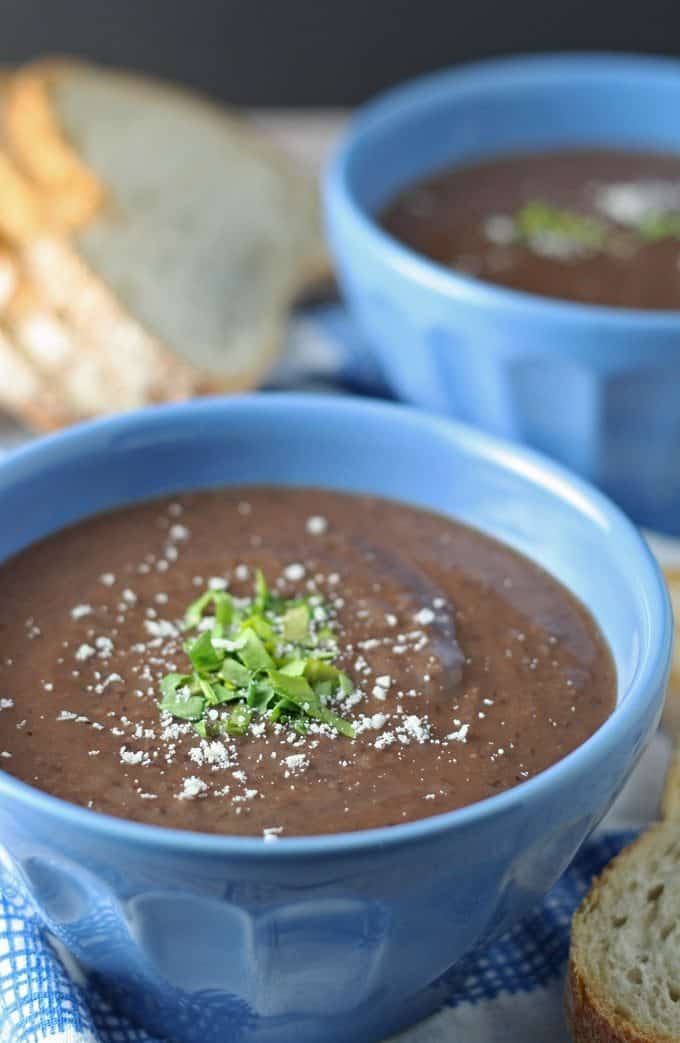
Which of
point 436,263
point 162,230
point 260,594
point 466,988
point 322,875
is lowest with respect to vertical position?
point 466,988

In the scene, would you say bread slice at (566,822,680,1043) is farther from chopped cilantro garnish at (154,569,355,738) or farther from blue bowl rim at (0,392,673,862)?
chopped cilantro garnish at (154,569,355,738)

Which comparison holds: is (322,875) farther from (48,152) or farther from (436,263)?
(48,152)

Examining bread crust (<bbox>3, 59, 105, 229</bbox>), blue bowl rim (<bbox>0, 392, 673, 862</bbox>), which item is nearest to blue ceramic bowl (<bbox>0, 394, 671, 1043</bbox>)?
blue bowl rim (<bbox>0, 392, 673, 862</bbox>)

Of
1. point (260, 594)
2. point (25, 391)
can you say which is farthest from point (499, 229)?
point (260, 594)

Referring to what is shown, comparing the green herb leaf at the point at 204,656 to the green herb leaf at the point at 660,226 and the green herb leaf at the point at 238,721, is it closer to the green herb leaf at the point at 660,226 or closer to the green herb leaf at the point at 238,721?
the green herb leaf at the point at 238,721

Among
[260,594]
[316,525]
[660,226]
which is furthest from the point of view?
[660,226]
